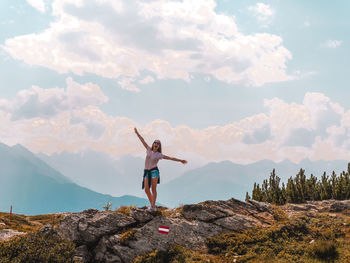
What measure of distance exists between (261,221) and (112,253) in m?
9.67

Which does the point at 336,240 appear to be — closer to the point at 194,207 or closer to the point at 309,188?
the point at 194,207

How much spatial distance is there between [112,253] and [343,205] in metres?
21.2

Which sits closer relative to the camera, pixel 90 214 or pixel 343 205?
pixel 90 214

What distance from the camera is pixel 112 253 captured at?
16.2 metres

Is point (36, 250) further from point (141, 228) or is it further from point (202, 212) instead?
point (202, 212)

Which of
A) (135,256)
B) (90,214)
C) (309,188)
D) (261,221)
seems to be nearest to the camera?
(135,256)

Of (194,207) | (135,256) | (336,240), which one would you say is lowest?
(135,256)

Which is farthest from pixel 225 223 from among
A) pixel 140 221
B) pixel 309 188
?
pixel 309 188

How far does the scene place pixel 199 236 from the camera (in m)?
17.5

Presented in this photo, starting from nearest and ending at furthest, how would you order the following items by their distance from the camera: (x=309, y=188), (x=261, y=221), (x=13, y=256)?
(x=13, y=256) → (x=261, y=221) → (x=309, y=188)

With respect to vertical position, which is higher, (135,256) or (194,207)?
(194,207)

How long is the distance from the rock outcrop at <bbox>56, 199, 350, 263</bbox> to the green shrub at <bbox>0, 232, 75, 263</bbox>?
187cm

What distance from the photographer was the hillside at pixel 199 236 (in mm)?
15844

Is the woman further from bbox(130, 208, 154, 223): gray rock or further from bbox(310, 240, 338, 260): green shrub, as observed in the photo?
bbox(310, 240, 338, 260): green shrub
